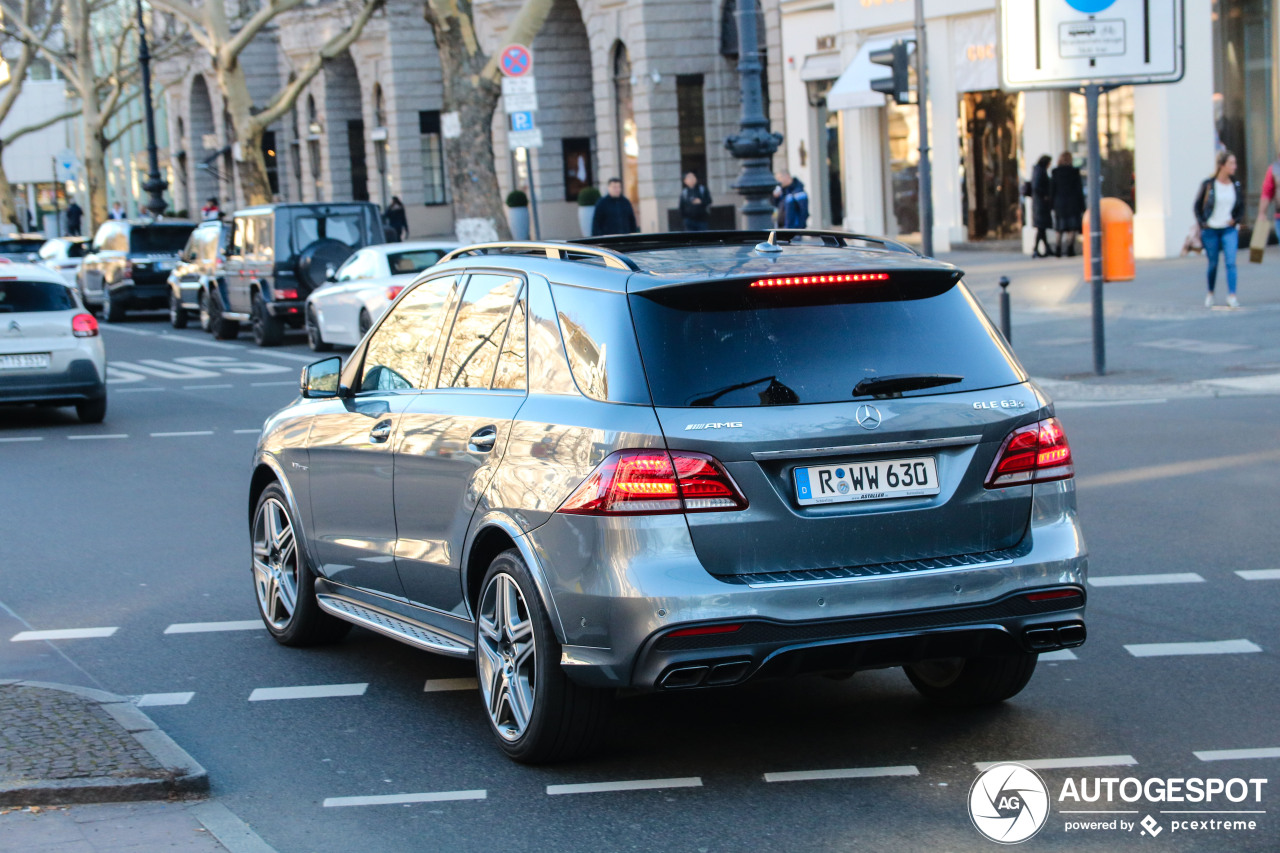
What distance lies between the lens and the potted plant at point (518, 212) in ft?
155

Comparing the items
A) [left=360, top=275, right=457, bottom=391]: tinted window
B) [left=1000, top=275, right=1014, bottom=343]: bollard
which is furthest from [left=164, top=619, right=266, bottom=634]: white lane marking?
[left=1000, top=275, right=1014, bottom=343]: bollard

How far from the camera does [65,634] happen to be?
25.3ft

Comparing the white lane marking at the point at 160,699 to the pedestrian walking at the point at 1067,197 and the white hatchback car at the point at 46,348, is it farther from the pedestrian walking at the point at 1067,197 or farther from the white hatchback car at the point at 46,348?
the pedestrian walking at the point at 1067,197

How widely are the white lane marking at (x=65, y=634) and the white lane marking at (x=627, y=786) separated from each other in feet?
10.5

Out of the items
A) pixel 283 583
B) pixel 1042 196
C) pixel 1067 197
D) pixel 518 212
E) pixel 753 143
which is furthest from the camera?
pixel 518 212

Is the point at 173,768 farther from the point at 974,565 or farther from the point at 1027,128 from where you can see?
the point at 1027,128

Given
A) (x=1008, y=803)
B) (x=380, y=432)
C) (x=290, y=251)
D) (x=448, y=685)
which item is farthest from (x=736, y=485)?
(x=290, y=251)

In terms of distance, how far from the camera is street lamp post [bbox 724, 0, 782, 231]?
59.2ft

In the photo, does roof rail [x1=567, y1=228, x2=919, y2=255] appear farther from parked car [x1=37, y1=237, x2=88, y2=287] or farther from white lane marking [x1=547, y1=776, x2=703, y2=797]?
parked car [x1=37, y1=237, x2=88, y2=287]

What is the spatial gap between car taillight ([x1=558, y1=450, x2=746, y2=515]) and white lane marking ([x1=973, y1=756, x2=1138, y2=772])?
1.21 metres

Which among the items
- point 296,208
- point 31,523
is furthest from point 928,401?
point 296,208

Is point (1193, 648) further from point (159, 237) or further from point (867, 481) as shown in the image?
point (159, 237)

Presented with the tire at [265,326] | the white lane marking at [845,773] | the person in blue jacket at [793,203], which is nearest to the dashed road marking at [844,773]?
the white lane marking at [845,773]

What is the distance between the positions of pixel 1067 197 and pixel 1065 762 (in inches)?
968
